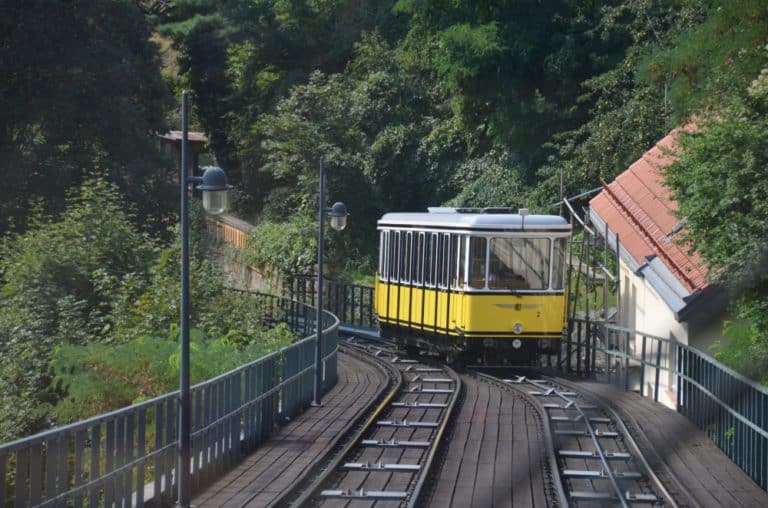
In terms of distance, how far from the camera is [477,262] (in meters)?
23.1

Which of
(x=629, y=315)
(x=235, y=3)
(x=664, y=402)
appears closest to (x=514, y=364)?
(x=629, y=315)

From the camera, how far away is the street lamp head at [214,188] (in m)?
11.2

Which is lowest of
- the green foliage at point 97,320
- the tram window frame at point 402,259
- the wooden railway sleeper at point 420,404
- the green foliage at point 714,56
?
the wooden railway sleeper at point 420,404

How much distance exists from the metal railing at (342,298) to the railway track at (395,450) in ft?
41.7

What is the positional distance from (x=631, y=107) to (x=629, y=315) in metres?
9.51

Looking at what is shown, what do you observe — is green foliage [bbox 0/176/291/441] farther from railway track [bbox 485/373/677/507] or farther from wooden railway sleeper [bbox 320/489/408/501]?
railway track [bbox 485/373/677/507]

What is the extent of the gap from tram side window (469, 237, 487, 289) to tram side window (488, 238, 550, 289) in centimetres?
15

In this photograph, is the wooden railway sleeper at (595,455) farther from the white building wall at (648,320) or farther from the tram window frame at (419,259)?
the tram window frame at (419,259)

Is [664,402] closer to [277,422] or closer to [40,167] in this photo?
[277,422]

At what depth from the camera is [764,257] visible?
1.46m

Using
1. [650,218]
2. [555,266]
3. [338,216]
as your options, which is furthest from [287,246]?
[650,218]

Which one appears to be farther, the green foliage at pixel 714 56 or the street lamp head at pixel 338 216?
the street lamp head at pixel 338 216

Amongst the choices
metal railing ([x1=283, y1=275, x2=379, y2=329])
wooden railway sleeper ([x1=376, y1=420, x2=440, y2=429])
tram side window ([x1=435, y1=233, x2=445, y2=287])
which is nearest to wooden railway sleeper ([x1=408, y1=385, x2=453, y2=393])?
tram side window ([x1=435, y1=233, x2=445, y2=287])

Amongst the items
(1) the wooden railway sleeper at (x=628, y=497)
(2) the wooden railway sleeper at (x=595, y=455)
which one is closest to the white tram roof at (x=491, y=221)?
(2) the wooden railway sleeper at (x=595, y=455)
